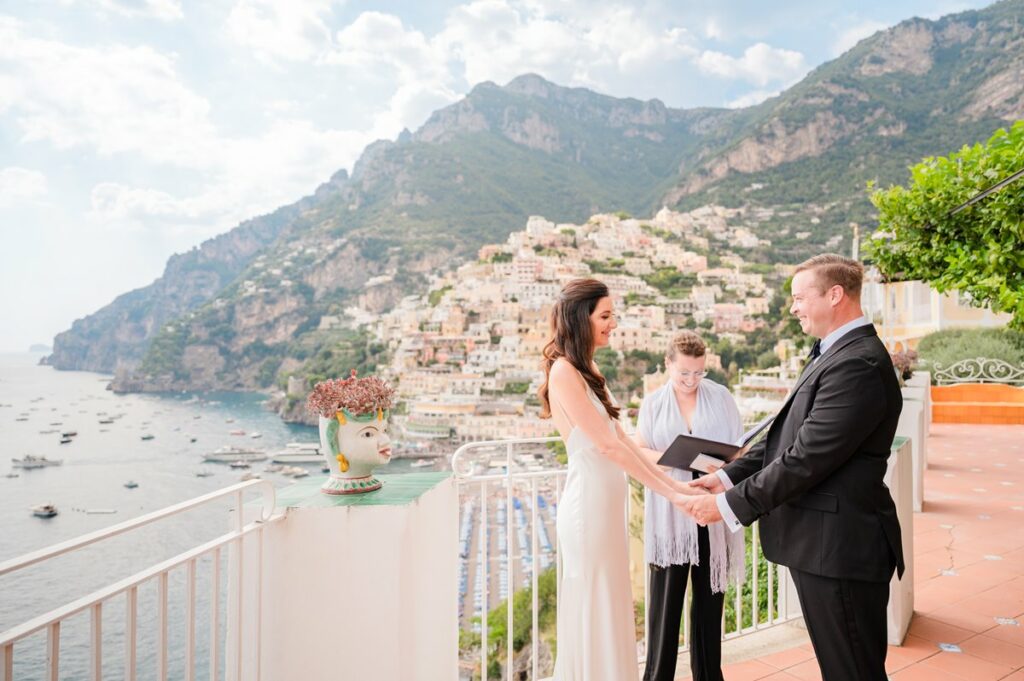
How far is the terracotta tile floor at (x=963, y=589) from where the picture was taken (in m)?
2.25

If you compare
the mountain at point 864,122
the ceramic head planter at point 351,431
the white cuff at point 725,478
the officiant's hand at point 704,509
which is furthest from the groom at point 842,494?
the mountain at point 864,122

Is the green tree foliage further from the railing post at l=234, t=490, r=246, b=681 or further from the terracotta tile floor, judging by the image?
the railing post at l=234, t=490, r=246, b=681

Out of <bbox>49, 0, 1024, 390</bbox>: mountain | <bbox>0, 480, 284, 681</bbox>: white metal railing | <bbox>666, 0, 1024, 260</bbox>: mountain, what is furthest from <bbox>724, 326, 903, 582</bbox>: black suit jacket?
<bbox>666, 0, 1024, 260</bbox>: mountain

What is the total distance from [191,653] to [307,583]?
1.05ft

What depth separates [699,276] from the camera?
63844mm

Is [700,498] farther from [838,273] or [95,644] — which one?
[95,644]

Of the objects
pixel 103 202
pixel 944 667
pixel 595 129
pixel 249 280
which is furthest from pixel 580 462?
pixel 595 129

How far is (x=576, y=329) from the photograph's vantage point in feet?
5.57

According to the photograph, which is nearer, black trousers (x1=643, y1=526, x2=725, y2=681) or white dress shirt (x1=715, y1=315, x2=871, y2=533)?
white dress shirt (x1=715, y1=315, x2=871, y2=533)

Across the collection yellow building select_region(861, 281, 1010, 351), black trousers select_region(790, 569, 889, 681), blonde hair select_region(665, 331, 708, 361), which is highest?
yellow building select_region(861, 281, 1010, 351)

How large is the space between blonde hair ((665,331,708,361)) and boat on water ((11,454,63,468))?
46.9 metres

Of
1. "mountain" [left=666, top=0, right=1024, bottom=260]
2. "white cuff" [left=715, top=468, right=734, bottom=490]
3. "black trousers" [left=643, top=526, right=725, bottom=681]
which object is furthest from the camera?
"mountain" [left=666, top=0, right=1024, bottom=260]

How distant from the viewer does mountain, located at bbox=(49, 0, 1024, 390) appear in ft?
190

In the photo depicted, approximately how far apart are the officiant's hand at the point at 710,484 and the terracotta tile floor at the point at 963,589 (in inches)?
35.0
